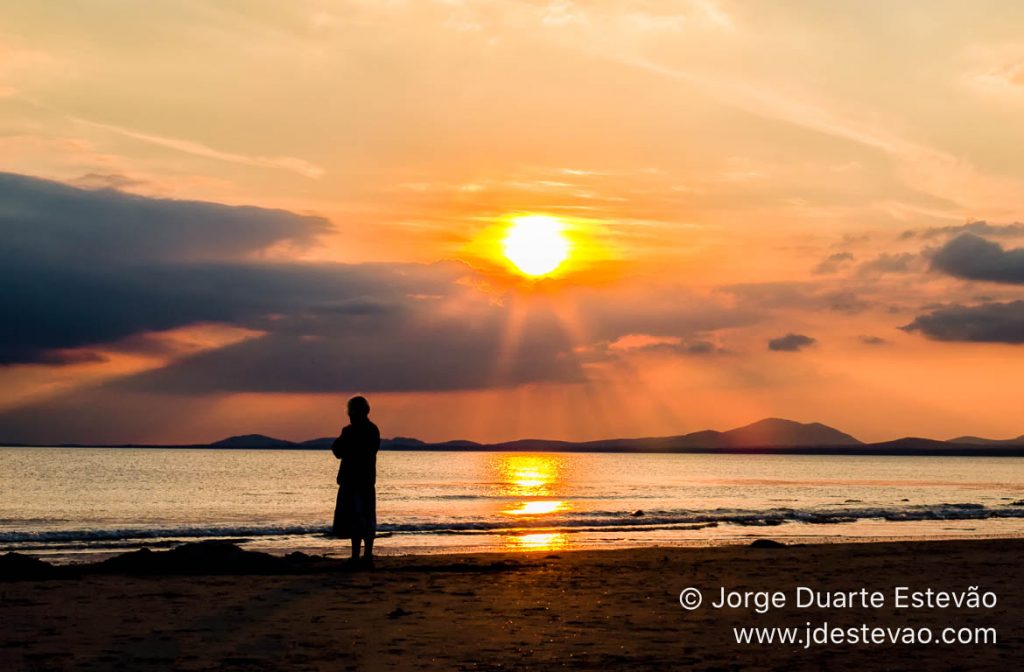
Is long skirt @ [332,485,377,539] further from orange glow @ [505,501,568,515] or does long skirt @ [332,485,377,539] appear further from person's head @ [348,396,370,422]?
orange glow @ [505,501,568,515]

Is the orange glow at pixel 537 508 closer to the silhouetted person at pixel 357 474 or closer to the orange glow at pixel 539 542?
the orange glow at pixel 539 542

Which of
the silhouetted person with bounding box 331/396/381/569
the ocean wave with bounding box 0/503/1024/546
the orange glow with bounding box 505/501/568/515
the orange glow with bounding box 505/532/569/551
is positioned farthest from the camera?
the orange glow with bounding box 505/501/568/515

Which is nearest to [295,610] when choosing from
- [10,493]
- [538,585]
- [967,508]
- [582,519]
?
[538,585]

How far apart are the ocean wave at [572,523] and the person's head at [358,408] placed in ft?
64.3

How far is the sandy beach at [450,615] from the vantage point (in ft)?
27.7

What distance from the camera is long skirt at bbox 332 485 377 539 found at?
1476 centimetres

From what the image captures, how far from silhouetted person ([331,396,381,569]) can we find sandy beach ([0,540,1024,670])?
70cm

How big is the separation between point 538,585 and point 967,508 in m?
43.2

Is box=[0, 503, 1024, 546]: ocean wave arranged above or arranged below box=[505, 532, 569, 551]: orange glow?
below

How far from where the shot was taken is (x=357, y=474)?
1466 centimetres

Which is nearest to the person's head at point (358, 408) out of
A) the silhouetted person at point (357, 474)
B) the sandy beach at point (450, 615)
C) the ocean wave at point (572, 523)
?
the silhouetted person at point (357, 474)

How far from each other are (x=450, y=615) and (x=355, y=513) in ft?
14.3

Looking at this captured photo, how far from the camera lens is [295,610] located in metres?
11.0

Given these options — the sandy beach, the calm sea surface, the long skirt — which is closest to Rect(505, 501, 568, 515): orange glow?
the calm sea surface
